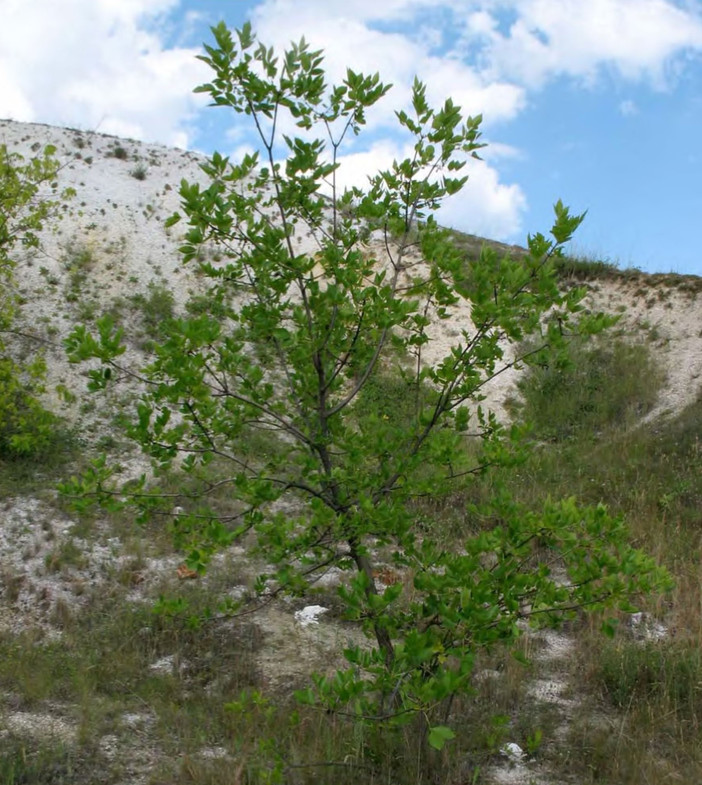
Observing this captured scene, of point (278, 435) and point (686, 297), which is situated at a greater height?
point (686, 297)

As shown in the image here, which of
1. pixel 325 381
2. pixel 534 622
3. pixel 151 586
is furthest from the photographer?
pixel 151 586

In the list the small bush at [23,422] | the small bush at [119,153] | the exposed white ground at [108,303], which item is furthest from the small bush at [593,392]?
the small bush at [119,153]

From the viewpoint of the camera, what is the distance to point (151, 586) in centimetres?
818

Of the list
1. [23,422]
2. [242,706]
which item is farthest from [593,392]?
[242,706]

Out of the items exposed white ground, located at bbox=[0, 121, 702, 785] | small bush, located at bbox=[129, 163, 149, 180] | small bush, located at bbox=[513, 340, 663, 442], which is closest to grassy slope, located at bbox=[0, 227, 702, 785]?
exposed white ground, located at bbox=[0, 121, 702, 785]

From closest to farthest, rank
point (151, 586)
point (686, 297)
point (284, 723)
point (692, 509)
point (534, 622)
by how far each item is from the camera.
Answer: point (534, 622)
point (284, 723)
point (151, 586)
point (692, 509)
point (686, 297)

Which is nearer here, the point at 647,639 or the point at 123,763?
the point at 123,763

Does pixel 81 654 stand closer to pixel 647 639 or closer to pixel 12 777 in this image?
pixel 12 777

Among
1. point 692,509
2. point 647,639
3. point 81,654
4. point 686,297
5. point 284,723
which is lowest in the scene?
point 81,654

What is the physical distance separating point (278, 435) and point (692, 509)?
21.1 feet

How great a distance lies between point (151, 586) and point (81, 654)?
5.29 ft

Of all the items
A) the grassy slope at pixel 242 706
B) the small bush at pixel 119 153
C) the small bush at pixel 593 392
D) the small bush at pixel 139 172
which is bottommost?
the grassy slope at pixel 242 706

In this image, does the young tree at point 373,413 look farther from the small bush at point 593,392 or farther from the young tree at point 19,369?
the small bush at point 593,392

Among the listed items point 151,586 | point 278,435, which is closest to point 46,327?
point 278,435
